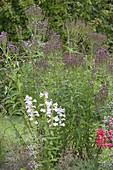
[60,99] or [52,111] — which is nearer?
[52,111]

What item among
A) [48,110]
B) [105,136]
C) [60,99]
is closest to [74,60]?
[60,99]

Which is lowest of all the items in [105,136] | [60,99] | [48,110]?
[105,136]

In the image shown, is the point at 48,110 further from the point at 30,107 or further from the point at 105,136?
the point at 105,136

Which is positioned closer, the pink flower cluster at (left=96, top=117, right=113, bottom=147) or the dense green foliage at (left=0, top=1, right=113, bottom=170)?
the pink flower cluster at (left=96, top=117, right=113, bottom=147)

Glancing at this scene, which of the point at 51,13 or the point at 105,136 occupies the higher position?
the point at 51,13

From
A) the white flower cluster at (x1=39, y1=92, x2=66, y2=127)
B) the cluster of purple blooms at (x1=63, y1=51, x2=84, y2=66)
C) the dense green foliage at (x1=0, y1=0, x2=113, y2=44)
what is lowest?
the white flower cluster at (x1=39, y1=92, x2=66, y2=127)

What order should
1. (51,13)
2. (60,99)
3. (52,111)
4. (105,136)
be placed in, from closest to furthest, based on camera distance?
1. (105,136)
2. (52,111)
3. (60,99)
4. (51,13)

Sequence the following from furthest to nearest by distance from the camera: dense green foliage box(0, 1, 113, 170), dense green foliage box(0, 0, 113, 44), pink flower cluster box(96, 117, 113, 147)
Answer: dense green foliage box(0, 0, 113, 44)
dense green foliage box(0, 1, 113, 170)
pink flower cluster box(96, 117, 113, 147)

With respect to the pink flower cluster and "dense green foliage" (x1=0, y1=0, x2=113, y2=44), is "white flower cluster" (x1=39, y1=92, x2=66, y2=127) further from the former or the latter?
"dense green foliage" (x1=0, y1=0, x2=113, y2=44)

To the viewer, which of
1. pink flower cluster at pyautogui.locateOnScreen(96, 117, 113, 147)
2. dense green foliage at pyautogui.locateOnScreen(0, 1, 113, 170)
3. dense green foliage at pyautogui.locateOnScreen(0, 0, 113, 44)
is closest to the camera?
pink flower cluster at pyautogui.locateOnScreen(96, 117, 113, 147)

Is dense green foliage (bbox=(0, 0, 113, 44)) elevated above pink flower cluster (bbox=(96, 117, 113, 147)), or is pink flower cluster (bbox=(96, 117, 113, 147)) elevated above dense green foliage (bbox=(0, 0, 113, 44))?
dense green foliage (bbox=(0, 0, 113, 44))

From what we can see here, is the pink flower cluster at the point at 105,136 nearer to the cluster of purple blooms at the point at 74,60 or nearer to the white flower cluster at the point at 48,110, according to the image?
the white flower cluster at the point at 48,110

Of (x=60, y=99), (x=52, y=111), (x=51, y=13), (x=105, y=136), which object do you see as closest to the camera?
(x=105, y=136)

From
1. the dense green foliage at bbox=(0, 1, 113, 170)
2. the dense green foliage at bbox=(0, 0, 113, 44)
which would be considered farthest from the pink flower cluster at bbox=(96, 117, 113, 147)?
the dense green foliage at bbox=(0, 0, 113, 44)
